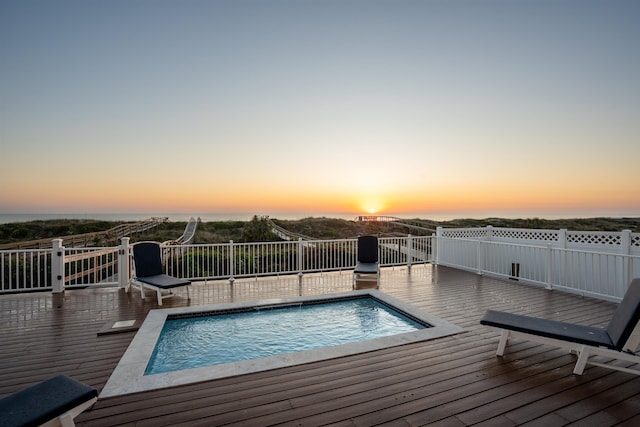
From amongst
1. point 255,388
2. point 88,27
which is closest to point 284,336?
point 255,388

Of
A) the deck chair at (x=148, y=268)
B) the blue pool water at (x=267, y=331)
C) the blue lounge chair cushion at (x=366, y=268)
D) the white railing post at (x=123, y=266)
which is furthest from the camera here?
the blue lounge chair cushion at (x=366, y=268)

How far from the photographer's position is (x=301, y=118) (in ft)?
32.8

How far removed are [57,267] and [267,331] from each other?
4908 millimetres

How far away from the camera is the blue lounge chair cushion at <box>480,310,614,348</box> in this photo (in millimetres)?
2970

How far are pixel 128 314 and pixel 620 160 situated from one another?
44.4 feet

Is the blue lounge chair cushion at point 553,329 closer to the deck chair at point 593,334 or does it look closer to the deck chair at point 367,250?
the deck chair at point 593,334

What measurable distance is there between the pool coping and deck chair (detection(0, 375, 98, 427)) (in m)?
0.64

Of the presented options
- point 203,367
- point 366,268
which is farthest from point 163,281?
point 366,268

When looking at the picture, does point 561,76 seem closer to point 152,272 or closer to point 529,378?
point 529,378

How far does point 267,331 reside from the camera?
470 cm

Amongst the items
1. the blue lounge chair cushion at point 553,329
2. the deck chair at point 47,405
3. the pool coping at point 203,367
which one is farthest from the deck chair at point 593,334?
the deck chair at point 47,405

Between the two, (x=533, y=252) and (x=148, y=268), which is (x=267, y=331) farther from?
(x=533, y=252)

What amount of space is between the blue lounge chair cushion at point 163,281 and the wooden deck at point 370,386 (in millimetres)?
1036

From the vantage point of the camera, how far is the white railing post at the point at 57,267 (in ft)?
20.7
